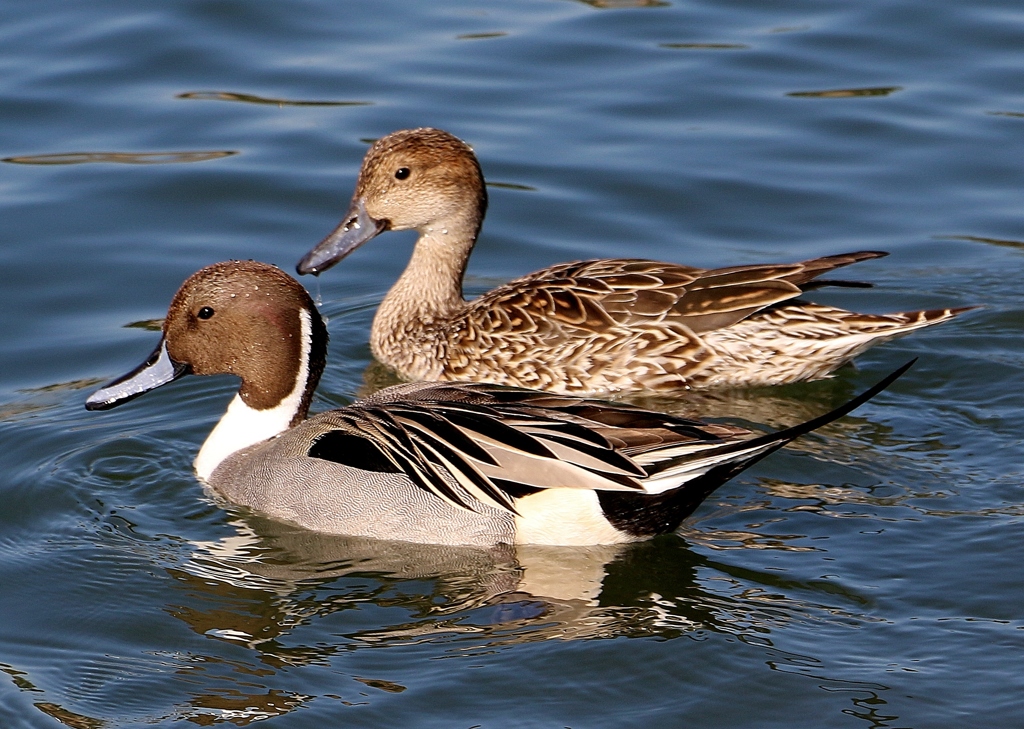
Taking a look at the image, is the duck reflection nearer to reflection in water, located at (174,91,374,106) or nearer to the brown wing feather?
the brown wing feather

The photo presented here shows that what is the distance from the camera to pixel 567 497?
19.9 ft

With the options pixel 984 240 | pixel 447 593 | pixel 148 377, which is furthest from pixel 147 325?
pixel 984 240

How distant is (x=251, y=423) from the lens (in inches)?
271

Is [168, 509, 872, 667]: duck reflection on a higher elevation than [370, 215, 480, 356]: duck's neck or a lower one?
lower

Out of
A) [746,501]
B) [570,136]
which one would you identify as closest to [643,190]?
[570,136]

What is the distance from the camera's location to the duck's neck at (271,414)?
22.4 feet

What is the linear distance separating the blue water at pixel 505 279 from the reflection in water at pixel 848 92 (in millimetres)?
35

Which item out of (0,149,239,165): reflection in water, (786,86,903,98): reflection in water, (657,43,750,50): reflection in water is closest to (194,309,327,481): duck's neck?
(0,149,239,165): reflection in water

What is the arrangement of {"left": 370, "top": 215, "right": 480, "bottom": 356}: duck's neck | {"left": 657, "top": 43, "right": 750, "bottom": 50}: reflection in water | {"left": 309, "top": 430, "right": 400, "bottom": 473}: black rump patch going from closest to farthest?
{"left": 309, "top": 430, "right": 400, "bottom": 473}: black rump patch, {"left": 370, "top": 215, "right": 480, "bottom": 356}: duck's neck, {"left": 657, "top": 43, "right": 750, "bottom": 50}: reflection in water

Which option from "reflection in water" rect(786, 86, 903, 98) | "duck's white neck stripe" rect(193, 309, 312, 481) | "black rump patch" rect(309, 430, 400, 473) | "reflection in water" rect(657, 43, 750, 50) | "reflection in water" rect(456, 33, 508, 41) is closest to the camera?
"black rump patch" rect(309, 430, 400, 473)

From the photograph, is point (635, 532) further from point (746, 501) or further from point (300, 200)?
point (300, 200)

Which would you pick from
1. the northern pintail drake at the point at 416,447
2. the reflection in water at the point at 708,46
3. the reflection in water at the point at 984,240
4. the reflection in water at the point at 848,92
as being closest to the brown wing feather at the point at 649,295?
the northern pintail drake at the point at 416,447

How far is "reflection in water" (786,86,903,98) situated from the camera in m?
11.5

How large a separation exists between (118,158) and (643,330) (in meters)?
4.26
